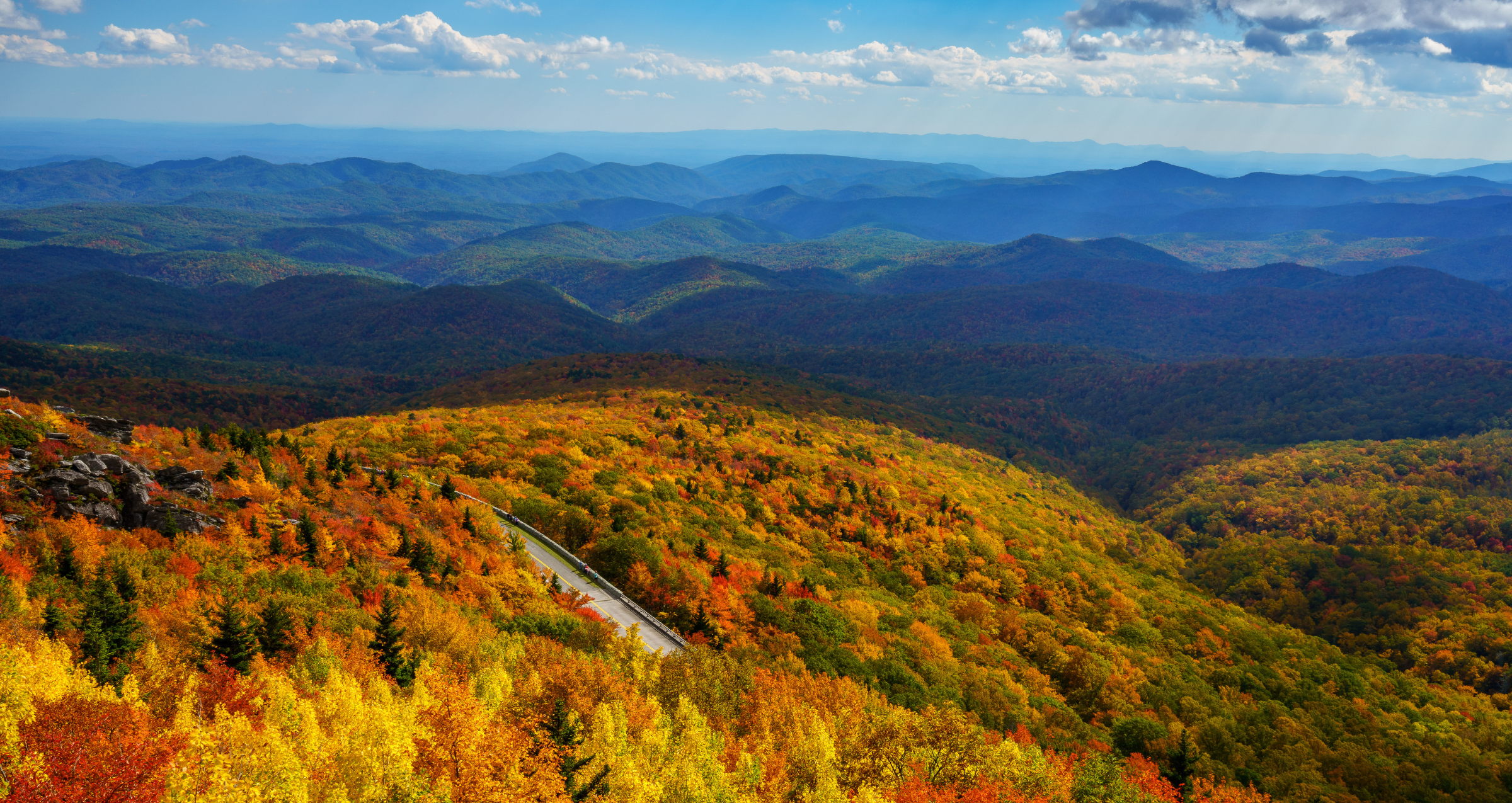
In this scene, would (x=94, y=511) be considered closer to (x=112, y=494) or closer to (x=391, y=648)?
(x=112, y=494)

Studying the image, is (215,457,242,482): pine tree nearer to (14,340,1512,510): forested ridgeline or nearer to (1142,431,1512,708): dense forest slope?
(14,340,1512,510): forested ridgeline

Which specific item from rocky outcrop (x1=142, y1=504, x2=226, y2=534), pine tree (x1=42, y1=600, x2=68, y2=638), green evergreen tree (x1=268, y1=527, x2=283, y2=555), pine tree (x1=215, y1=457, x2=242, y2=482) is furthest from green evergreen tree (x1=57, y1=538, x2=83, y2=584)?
pine tree (x1=215, y1=457, x2=242, y2=482)

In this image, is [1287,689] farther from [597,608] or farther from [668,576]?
[597,608]

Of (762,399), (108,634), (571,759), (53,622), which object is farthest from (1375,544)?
(53,622)

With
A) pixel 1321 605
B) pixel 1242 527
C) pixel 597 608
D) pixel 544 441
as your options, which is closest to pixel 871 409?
pixel 1242 527

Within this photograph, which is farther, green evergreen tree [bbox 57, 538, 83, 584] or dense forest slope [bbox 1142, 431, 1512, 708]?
dense forest slope [bbox 1142, 431, 1512, 708]

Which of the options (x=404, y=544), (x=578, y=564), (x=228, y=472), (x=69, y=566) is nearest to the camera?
(x=69, y=566)
